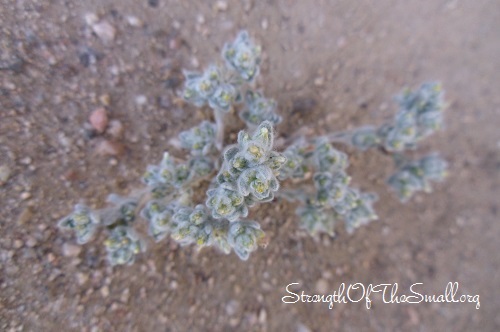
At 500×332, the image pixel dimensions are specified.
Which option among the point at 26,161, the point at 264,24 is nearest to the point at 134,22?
the point at 264,24

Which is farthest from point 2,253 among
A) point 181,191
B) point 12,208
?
point 181,191

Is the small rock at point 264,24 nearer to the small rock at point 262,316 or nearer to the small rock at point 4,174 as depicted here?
the small rock at point 4,174

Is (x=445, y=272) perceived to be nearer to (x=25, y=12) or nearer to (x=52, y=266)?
(x=52, y=266)

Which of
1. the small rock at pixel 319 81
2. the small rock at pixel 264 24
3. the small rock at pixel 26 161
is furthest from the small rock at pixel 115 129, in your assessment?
the small rock at pixel 319 81

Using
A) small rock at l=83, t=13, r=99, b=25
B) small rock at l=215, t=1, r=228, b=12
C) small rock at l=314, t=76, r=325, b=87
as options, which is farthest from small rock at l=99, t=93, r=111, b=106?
small rock at l=314, t=76, r=325, b=87

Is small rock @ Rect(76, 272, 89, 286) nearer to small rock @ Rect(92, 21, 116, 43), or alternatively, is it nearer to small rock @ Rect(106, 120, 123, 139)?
small rock @ Rect(106, 120, 123, 139)

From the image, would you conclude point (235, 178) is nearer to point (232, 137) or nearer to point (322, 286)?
point (232, 137)
